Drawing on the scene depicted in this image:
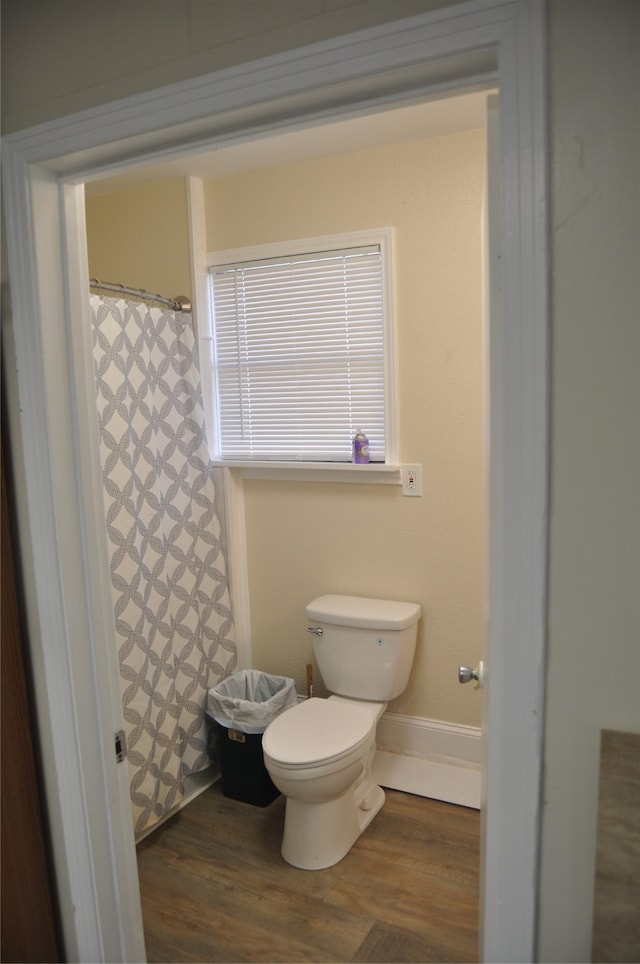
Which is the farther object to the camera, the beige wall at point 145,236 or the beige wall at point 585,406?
the beige wall at point 145,236

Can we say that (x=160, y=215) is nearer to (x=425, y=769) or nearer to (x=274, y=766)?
(x=274, y=766)

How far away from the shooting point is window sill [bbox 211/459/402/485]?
2760 mm

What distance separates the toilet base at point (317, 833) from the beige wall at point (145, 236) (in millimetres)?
2093

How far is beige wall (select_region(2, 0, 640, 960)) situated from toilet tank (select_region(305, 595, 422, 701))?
1.69m

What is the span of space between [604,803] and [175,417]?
83.2 inches

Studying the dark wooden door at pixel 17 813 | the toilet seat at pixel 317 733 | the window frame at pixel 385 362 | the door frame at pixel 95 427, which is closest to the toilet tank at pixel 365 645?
the toilet seat at pixel 317 733

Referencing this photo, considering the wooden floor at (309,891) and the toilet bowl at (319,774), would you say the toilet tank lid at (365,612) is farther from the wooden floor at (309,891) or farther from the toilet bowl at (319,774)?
the wooden floor at (309,891)

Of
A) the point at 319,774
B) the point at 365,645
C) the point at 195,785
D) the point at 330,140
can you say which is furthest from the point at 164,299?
the point at 195,785

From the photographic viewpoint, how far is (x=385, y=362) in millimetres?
2713

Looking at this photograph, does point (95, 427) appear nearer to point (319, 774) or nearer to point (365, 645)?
point (319, 774)

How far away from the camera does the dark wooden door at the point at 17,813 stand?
132cm

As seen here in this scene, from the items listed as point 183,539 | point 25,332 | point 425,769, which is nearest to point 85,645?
point 25,332

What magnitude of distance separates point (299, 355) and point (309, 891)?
6.53 ft

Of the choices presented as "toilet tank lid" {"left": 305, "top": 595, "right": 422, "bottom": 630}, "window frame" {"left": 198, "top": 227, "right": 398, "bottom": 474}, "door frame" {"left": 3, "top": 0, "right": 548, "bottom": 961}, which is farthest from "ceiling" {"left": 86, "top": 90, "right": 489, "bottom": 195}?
"toilet tank lid" {"left": 305, "top": 595, "right": 422, "bottom": 630}
